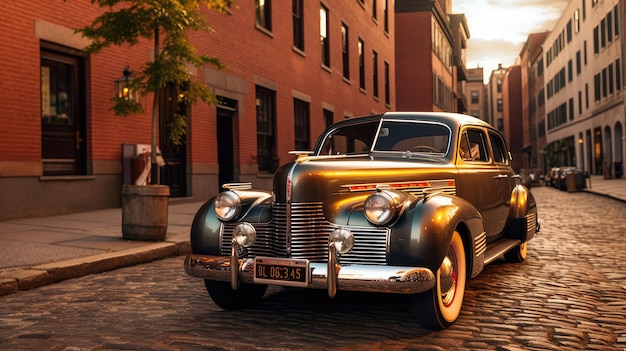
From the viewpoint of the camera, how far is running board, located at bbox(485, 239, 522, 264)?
17.7ft

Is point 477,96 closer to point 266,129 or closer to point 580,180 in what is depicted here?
point 580,180

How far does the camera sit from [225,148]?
16484 millimetres

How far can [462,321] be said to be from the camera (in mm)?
4457

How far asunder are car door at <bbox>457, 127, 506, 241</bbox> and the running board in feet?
0.32

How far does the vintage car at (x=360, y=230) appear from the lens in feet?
13.1

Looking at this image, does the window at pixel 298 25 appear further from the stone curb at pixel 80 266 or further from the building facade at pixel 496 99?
the building facade at pixel 496 99

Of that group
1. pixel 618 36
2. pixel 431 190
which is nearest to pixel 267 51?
pixel 431 190

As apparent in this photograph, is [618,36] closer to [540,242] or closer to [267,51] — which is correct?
[267,51]

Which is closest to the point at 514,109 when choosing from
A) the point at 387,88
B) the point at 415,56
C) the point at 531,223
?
the point at 415,56

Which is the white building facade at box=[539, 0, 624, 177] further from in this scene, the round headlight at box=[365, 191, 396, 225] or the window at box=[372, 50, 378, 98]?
the round headlight at box=[365, 191, 396, 225]

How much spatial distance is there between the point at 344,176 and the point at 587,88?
47698 millimetres

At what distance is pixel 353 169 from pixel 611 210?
1271 cm

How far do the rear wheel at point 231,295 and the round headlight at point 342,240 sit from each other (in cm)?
119

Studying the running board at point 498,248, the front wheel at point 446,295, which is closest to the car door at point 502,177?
the running board at point 498,248
